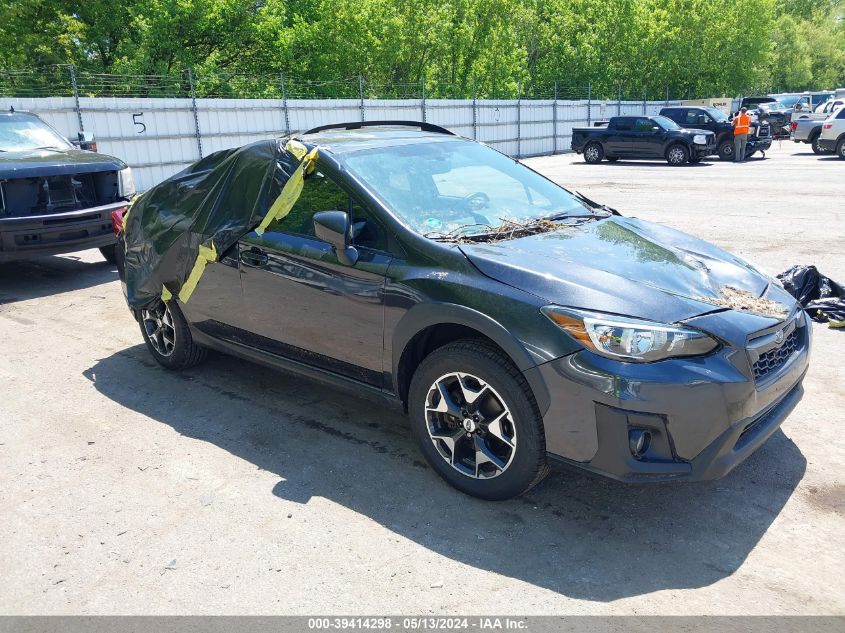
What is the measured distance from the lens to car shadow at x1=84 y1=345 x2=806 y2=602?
301cm

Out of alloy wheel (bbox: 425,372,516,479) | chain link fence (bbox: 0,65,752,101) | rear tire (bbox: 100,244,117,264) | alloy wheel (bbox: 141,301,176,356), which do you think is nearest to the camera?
alloy wheel (bbox: 425,372,516,479)

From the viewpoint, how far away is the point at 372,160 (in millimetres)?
4172

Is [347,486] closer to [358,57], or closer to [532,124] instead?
[532,124]

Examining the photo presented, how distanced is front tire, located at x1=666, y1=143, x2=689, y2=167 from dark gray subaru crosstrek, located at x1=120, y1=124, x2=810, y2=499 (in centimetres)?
1967

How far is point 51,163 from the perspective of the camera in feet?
26.4

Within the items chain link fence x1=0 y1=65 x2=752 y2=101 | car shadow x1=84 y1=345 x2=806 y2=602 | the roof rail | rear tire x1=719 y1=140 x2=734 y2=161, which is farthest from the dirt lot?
rear tire x1=719 y1=140 x2=734 y2=161

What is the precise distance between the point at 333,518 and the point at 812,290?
16.7ft

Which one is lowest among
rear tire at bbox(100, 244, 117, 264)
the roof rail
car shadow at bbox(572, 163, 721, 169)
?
car shadow at bbox(572, 163, 721, 169)

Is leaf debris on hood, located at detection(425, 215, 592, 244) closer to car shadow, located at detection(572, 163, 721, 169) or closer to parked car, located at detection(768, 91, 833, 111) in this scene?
car shadow, located at detection(572, 163, 721, 169)

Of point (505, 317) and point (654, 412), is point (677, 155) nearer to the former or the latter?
point (505, 317)

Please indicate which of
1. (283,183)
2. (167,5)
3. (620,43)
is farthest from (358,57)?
(283,183)

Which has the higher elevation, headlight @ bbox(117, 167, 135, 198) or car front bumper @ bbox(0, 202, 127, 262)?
headlight @ bbox(117, 167, 135, 198)

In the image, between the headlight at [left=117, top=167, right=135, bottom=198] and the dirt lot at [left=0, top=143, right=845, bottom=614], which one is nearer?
the dirt lot at [left=0, top=143, right=845, bottom=614]

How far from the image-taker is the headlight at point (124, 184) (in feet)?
28.5
